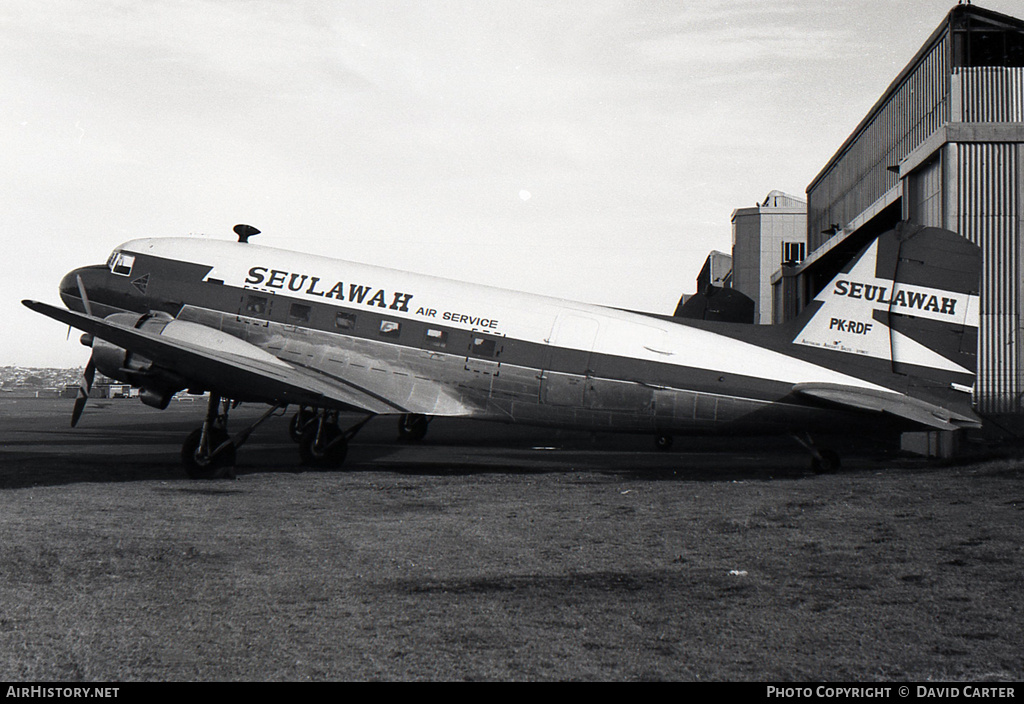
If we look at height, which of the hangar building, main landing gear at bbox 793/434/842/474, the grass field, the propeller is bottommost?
the grass field

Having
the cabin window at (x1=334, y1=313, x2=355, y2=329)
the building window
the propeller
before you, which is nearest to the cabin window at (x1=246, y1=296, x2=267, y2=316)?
the cabin window at (x1=334, y1=313, x2=355, y2=329)

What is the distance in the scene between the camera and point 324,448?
1702cm

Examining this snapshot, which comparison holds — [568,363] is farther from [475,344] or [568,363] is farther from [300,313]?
[300,313]

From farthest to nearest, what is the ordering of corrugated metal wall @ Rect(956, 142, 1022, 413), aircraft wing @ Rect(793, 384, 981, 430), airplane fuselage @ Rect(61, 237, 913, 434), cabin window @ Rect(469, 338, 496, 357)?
corrugated metal wall @ Rect(956, 142, 1022, 413) < cabin window @ Rect(469, 338, 496, 357) < airplane fuselage @ Rect(61, 237, 913, 434) < aircraft wing @ Rect(793, 384, 981, 430)

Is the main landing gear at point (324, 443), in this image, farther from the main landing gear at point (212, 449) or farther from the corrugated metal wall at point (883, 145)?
the corrugated metal wall at point (883, 145)

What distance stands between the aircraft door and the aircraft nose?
1021 cm

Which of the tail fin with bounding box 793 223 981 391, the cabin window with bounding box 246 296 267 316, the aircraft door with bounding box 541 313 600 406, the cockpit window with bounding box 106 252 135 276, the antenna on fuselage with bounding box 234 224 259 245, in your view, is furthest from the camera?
the antenna on fuselage with bounding box 234 224 259 245

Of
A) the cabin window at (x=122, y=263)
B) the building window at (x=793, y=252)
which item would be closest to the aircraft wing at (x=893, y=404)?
the cabin window at (x=122, y=263)

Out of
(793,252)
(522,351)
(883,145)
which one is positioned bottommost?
(522,351)

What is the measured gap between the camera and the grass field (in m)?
4.91

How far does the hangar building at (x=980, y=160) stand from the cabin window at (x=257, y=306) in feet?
59.8

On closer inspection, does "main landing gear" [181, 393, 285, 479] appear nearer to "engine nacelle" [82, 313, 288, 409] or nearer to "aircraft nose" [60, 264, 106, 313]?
"engine nacelle" [82, 313, 288, 409]

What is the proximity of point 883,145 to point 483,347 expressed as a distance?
25.5 metres

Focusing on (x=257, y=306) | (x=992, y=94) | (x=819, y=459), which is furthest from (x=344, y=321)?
(x=992, y=94)
